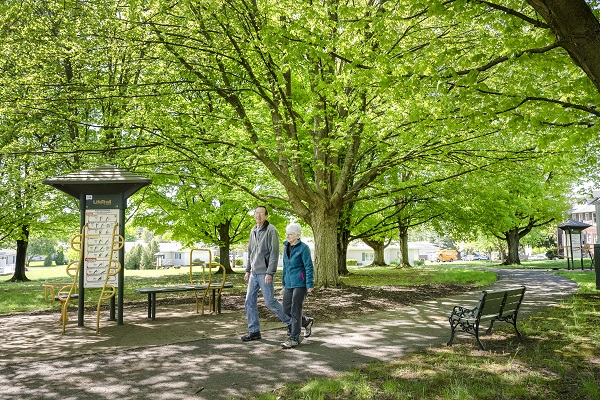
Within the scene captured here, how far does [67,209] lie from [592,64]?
83.1 feet

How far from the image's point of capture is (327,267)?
48.1ft

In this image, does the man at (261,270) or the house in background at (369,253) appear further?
the house in background at (369,253)

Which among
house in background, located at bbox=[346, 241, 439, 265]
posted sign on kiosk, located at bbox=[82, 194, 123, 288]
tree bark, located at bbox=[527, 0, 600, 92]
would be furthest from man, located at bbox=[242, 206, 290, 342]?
house in background, located at bbox=[346, 241, 439, 265]

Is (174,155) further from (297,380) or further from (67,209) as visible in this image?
(67,209)

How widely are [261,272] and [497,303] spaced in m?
3.57

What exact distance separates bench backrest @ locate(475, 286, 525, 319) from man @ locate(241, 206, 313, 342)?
2.53m

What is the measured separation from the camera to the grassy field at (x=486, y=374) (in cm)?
454

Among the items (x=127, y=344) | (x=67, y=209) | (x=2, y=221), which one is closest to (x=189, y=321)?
(x=127, y=344)

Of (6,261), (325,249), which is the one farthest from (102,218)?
(6,261)

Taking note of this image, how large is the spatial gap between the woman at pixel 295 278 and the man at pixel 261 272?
0.91 ft

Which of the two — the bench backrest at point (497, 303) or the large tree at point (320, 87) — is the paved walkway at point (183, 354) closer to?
the bench backrest at point (497, 303)

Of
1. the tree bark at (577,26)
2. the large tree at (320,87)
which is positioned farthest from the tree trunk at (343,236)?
the tree bark at (577,26)

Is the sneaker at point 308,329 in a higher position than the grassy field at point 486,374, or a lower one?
higher

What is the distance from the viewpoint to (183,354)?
6.34 metres
